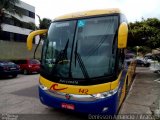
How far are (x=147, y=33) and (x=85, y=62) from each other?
1187 cm

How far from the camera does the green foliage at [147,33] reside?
15305mm

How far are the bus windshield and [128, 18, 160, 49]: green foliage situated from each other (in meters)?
9.83

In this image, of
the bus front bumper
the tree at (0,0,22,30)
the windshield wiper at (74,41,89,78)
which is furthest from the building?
the bus front bumper

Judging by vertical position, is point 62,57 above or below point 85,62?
above

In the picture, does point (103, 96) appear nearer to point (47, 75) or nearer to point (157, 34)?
point (47, 75)

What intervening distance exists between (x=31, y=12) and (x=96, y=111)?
4325 centimetres

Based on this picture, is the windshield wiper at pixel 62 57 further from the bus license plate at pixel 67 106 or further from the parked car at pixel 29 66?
the parked car at pixel 29 66

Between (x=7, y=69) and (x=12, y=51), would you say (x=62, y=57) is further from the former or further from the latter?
(x=12, y=51)

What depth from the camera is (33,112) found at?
6.29m

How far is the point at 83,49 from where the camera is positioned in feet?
17.7

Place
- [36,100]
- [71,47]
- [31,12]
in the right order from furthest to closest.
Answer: [31,12]
[36,100]
[71,47]

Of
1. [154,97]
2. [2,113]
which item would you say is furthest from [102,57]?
[154,97]

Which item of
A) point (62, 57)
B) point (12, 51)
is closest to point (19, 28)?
point (12, 51)

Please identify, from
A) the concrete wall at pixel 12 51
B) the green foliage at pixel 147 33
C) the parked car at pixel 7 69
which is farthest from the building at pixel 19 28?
the green foliage at pixel 147 33
